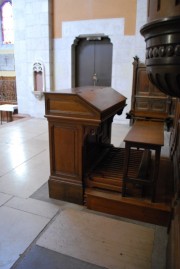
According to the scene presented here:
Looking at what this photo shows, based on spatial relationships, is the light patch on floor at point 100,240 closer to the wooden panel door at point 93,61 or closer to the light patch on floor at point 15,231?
the light patch on floor at point 15,231

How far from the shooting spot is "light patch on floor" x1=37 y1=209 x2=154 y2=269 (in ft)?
5.31

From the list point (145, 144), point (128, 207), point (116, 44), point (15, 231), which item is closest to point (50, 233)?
point (15, 231)

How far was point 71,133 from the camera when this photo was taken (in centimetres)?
A: 211

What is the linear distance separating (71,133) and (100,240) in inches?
37.4

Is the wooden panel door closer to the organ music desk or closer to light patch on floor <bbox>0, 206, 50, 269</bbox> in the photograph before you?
the organ music desk

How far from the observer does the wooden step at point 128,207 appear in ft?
6.45

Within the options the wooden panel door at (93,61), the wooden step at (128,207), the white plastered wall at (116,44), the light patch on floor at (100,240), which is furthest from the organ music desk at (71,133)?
the wooden panel door at (93,61)

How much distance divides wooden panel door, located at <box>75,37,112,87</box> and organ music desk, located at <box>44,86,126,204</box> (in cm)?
386

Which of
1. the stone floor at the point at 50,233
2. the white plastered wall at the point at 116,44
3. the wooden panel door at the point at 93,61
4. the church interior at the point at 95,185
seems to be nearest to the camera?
the church interior at the point at 95,185

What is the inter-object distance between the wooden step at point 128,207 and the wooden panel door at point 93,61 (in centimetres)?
441

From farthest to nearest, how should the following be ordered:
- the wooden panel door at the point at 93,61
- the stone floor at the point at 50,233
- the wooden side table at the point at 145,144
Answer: the wooden panel door at the point at 93,61 < the wooden side table at the point at 145,144 < the stone floor at the point at 50,233

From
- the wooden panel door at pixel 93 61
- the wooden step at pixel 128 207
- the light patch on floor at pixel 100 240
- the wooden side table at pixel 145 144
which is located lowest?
the light patch on floor at pixel 100 240

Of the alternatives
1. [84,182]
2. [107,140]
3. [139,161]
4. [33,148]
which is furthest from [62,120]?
[33,148]

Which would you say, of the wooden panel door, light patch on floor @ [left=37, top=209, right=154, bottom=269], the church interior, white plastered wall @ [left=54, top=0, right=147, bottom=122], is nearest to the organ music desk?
the church interior
